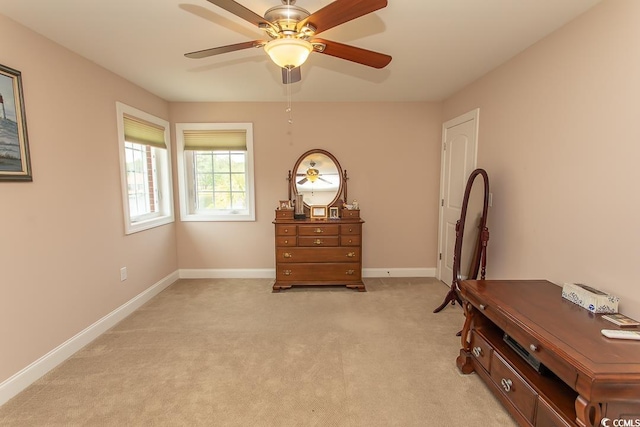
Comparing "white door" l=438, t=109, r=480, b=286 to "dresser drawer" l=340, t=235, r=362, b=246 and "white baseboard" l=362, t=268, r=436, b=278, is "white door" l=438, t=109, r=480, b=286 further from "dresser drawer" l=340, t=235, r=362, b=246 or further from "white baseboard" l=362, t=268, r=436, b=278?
"dresser drawer" l=340, t=235, r=362, b=246

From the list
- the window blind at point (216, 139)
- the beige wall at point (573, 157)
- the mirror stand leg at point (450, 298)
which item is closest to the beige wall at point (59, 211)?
the window blind at point (216, 139)

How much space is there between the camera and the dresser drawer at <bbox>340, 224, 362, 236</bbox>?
3762mm

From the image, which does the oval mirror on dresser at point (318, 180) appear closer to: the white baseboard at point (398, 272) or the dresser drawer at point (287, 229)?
the dresser drawer at point (287, 229)

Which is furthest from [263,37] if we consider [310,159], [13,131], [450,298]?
[450,298]

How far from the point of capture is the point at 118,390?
2018mm

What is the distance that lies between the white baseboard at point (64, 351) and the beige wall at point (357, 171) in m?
1.15

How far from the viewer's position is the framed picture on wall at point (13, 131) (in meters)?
1.94

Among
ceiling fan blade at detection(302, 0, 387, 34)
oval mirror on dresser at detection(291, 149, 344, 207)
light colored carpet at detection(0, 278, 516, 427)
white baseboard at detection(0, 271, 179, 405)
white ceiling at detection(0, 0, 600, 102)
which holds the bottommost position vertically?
light colored carpet at detection(0, 278, 516, 427)

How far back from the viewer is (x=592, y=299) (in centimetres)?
170

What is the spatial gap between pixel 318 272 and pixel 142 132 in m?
2.58

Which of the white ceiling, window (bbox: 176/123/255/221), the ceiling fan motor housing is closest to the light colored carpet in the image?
window (bbox: 176/123/255/221)

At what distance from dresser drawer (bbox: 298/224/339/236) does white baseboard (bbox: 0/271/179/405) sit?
1909 millimetres

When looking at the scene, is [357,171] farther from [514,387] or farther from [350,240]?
[514,387]

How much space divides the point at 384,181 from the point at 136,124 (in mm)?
3054
